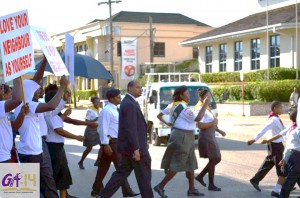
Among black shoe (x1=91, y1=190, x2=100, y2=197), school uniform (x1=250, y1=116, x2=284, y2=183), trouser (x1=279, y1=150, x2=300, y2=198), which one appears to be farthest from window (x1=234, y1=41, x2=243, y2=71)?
trouser (x1=279, y1=150, x2=300, y2=198)

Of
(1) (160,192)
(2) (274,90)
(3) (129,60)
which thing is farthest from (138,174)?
(3) (129,60)

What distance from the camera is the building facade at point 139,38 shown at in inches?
2502

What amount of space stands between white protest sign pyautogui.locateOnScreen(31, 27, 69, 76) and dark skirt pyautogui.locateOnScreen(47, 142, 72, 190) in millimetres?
2150

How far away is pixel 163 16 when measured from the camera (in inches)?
2746

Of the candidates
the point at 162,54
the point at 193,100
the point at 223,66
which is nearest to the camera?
the point at 193,100

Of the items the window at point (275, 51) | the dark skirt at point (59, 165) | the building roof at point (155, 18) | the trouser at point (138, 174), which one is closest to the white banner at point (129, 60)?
the window at point (275, 51)

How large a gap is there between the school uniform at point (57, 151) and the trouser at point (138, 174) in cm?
66

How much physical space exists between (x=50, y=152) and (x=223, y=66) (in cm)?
3860

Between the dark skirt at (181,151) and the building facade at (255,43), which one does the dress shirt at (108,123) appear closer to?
the dark skirt at (181,151)

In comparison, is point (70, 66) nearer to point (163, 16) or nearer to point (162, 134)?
point (162, 134)

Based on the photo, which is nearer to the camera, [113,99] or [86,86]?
[113,99]

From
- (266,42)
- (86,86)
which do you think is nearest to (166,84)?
(266,42)

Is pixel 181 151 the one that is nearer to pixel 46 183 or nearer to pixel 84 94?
pixel 46 183

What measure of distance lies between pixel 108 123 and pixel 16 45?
4.26 m
